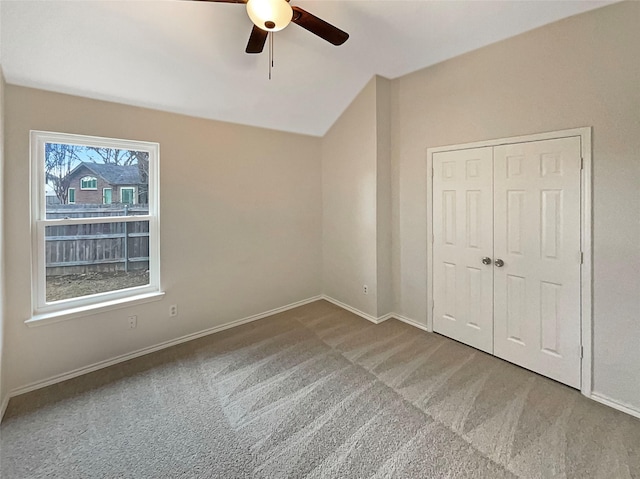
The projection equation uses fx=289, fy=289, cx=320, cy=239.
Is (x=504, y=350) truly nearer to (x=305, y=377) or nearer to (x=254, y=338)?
(x=305, y=377)

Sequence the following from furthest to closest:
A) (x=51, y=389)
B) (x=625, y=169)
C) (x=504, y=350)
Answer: (x=504, y=350) < (x=51, y=389) < (x=625, y=169)

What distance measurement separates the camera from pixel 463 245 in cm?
288

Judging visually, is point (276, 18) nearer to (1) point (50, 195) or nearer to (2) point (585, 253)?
(1) point (50, 195)

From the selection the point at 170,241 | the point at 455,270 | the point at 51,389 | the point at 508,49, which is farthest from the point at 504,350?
the point at 51,389

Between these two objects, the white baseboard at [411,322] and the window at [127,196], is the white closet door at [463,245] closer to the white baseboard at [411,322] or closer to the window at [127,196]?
the white baseboard at [411,322]

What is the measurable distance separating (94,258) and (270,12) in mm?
2499

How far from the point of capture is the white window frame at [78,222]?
229 cm

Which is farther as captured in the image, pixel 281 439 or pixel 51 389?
pixel 51 389

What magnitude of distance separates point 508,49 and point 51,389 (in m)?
4.66

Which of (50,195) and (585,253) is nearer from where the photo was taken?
(585,253)

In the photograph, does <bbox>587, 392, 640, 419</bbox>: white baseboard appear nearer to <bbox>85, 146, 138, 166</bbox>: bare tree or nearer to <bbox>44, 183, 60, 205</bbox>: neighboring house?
<bbox>85, 146, 138, 166</bbox>: bare tree

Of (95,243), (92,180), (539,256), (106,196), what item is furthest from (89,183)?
(539,256)

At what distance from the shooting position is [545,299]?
7.82ft

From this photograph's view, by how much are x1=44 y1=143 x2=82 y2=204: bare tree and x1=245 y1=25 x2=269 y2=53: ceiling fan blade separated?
5.87 ft
